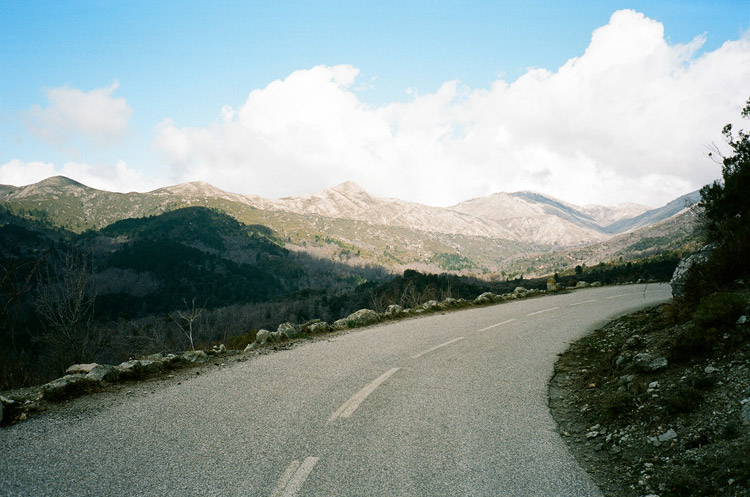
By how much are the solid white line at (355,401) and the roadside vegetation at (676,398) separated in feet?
9.64

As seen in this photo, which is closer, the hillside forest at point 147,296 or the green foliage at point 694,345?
the green foliage at point 694,345

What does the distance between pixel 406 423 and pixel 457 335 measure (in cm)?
674

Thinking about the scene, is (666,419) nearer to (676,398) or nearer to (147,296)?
(676,398)

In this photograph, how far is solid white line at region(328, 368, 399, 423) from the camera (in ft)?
17.3

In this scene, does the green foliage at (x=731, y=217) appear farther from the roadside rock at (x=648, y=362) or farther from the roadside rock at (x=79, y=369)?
the roadside rock at (x=79, y=369)

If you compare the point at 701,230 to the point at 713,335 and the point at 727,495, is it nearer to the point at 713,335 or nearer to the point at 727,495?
the point at 713,335

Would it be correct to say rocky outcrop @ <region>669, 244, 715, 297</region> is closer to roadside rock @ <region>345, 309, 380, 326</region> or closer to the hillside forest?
roadside rock @ <region>345, 309, 380, 326</region>

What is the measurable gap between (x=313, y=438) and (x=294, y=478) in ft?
2.79

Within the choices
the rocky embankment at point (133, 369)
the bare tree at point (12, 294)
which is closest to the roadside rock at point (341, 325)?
the rocky embankment at point (133, 369)

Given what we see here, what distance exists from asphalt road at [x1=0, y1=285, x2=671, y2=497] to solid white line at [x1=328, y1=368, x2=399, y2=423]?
1.2 inches

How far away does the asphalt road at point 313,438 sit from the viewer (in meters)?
3.70

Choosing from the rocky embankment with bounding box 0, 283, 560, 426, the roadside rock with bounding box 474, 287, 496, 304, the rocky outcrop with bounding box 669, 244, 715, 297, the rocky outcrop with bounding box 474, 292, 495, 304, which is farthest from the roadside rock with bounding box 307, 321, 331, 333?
the roadside rock with bounding box 474, 287, 496, 304

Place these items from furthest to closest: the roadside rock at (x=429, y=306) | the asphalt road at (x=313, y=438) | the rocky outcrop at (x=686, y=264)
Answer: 1. the roadside rock at (x=429, y=306)
2. the rocky outcrop at (x=686, y=264)
3. the asphalt road at (x=313, y=438)

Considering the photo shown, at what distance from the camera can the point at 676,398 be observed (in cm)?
465
